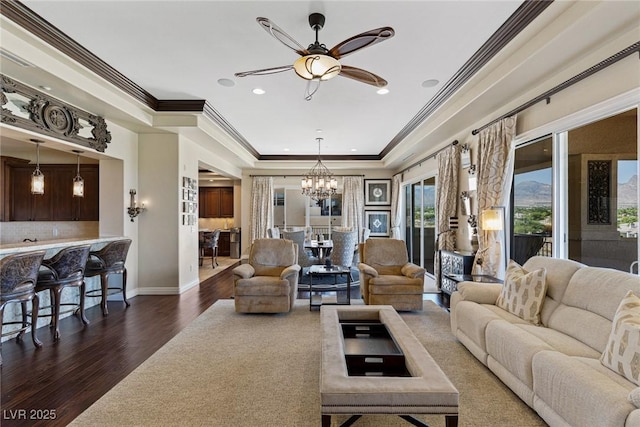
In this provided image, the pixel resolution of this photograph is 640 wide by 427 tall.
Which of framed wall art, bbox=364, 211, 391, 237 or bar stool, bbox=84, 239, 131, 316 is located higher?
framed wall art, bbox=364, 211, 391, 237

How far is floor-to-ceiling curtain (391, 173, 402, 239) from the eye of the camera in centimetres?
910

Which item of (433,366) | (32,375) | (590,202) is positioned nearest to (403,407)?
(433,366)

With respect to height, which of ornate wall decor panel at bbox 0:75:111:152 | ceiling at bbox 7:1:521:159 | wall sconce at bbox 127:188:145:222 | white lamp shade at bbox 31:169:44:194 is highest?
ceiling at bbox 7:1:521:159

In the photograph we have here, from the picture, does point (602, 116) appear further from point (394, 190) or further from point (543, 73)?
point (394, 190)

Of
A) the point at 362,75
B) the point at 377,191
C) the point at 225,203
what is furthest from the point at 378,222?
the point at 362,75

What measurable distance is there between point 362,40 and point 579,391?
8.53 ft

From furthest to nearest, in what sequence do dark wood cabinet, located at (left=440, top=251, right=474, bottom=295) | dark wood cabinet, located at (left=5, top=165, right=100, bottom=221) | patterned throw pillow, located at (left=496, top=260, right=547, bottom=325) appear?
dark wood cabinet, located at (left=5, top=165, right=100, bottom=221)
dark wood cabinet, located at (left=440, top=251, right=474, bottom=295)
patterned throw pillow, located at (left=496, top=260, right=547, bottom=325)

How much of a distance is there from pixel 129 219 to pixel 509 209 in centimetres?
596

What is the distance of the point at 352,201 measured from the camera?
9.60 metres

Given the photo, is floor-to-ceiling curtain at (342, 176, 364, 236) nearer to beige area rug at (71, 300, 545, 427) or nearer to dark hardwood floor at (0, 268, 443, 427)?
dark hardwood floor at (0, 268, 443, 427)

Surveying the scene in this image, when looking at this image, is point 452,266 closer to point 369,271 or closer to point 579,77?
point 369,271

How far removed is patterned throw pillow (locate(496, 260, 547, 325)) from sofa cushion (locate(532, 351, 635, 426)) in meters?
0.79

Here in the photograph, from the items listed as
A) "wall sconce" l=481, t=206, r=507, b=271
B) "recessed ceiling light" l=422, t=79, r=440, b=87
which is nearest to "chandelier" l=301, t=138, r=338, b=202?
"recessed ceiling light" l=422, t=79, r=440, b=87

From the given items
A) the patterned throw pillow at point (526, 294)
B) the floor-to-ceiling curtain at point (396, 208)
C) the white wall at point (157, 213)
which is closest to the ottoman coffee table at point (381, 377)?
the patterned throw pillow at point (526, 294)
